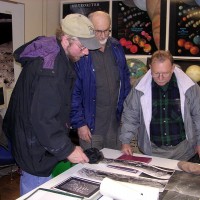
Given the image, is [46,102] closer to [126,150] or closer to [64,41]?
[64,41]

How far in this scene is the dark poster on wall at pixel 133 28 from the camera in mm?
3520

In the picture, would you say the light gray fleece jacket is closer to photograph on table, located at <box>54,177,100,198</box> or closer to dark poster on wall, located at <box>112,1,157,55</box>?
photograph on table, located at <box>54,177,100,198</box>

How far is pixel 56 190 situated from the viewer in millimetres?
1419

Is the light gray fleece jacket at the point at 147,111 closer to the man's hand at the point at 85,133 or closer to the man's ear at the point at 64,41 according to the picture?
the man's hand at the point at 85,133

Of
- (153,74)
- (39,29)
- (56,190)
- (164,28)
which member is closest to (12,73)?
(39,29)

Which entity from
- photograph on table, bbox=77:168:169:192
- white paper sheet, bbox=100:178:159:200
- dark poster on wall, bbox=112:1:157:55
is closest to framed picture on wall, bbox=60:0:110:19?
dark poster on wall, bbox=112:1:157:55

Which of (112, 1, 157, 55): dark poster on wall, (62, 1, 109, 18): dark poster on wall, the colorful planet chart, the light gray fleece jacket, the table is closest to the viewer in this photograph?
the table

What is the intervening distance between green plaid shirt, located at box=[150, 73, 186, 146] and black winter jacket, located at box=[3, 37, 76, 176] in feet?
2.12

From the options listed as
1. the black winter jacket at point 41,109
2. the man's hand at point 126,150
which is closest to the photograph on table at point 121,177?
the black winter jacket at point 41,109

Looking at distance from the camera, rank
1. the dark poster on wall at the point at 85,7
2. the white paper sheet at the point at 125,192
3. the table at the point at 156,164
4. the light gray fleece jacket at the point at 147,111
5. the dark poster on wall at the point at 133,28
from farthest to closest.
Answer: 1. the dark poster on wall at the point at 85,7
2. the dark poster on wall at the point at 133,28
3. the light gray fleece jacket at the point at 147,111
4. the table at the point at 156,164
5. the white paper sheet at the point at 125,192

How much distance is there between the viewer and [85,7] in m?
3.79

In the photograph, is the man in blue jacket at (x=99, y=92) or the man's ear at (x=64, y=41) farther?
the man in blue jacket at (x=99, y=92)

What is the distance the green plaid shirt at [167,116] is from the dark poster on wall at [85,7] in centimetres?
197

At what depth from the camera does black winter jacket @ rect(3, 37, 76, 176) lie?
143 cm
